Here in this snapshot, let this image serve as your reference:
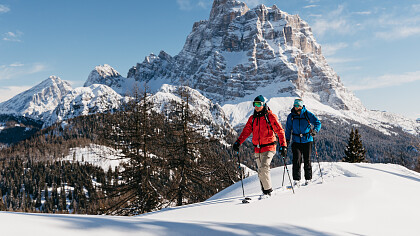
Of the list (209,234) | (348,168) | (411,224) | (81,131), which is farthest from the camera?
(81,131)

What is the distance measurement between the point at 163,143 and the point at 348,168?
11609 millimetres

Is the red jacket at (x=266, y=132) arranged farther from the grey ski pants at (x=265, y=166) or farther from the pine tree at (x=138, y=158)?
the pine tree at (x=138, y=158)

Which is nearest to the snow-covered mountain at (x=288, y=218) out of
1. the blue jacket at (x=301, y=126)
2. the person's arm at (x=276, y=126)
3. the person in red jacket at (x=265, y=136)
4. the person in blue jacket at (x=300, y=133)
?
the person in red jacket at (x=265, y=136)

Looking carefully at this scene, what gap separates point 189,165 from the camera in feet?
54.3

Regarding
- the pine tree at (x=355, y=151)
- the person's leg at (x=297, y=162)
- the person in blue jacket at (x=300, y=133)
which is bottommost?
the pine tree at (x=355, y=151)

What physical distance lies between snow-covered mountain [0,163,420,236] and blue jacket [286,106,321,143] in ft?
4.89

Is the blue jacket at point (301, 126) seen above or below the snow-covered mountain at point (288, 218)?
above

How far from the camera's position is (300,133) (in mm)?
7270

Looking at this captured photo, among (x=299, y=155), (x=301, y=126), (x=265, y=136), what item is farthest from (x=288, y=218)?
(x=301, y=126)

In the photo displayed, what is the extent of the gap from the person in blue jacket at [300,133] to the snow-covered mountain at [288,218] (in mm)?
831

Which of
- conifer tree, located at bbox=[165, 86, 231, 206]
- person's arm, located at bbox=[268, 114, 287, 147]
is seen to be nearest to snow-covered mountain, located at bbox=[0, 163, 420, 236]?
person's arm, located at bbox=[268, 114, 287, 147]

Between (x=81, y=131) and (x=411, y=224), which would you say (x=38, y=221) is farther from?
(x=81, y=131)

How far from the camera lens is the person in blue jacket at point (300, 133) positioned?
7.26 metres

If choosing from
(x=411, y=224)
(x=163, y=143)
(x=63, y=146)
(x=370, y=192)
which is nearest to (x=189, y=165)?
(x=163, y=143)
